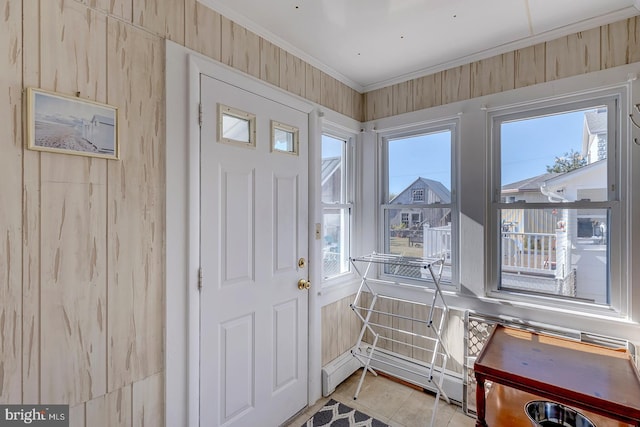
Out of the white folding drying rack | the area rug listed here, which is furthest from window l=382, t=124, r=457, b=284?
the area rug

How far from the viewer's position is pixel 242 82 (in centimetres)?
180

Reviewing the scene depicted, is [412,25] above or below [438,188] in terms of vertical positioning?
above

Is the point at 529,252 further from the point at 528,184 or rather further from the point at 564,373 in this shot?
the point at 564,373

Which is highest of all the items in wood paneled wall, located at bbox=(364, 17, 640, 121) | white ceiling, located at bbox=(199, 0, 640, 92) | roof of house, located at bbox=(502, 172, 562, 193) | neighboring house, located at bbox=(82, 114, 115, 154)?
white ceiling, located at bbox=(199, 0, 640, 92)

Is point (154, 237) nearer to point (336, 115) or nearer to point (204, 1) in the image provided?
point (204, 1)

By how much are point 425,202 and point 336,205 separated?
2.57 ft

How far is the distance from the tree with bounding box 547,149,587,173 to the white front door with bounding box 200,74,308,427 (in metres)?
1.75

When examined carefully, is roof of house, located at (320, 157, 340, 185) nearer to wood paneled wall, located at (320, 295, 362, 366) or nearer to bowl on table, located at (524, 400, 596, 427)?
wood paneled wall, located at (320, 295, 362, 366)

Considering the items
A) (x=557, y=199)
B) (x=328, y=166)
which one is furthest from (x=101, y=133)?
(x=557, y=199)

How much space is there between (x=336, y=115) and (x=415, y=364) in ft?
7.31

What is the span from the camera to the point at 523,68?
6.82 ft

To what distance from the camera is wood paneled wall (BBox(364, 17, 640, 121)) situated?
5.87 feet

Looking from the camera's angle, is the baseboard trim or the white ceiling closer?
the white ceiling

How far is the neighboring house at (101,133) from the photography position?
1.23 metres
